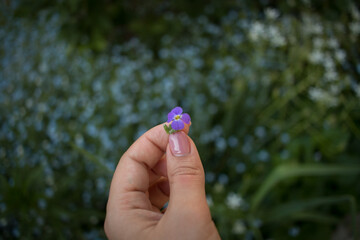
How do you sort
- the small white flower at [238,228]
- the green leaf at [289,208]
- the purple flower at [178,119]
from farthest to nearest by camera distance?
the small white flower at [238,228] < the green leaf at [289,208] < the purple flower at [178,119]

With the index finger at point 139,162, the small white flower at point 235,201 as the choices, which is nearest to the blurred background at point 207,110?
the small white flower at point 235,201

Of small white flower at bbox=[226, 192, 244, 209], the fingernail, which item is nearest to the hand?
the fingernail

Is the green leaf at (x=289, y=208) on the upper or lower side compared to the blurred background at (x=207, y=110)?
lower

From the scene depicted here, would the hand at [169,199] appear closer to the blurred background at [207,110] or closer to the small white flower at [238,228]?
the blurred background at [207,110]

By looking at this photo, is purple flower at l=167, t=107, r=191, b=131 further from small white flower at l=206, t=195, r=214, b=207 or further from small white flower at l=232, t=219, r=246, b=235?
small white flower at l=232, t=219, r=246, b=235

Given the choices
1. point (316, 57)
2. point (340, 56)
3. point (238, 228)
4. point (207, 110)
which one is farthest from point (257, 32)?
point (238, 228)

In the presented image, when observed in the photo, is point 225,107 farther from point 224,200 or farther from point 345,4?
point 345,4

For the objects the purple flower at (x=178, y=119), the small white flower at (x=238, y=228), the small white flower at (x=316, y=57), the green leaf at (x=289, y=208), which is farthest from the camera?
the small white flower at (x=316, y=57)

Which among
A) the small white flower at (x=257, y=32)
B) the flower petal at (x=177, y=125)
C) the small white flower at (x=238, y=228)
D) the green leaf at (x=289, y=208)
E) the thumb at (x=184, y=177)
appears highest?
the small white flower at (x=257, y=32)
